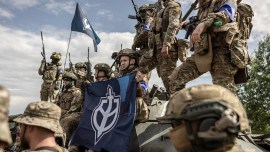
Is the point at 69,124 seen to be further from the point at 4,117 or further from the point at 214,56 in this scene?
the point at 4,117

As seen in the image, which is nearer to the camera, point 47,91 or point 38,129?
point 38,129

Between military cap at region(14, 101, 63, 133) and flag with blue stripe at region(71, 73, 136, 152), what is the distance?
147 cm

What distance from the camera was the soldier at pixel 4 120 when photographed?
67.8 inches

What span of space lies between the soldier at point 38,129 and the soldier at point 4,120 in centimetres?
189

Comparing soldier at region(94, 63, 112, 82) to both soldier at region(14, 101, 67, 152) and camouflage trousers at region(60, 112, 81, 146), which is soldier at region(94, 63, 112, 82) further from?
soldier at region(14, 101, 67, 152)

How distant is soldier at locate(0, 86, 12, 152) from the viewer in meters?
1.72

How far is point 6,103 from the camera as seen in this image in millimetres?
1812

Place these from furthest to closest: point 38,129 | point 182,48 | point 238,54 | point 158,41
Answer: point 158,41 < point 182,48 < point 238,54 < point 38,129

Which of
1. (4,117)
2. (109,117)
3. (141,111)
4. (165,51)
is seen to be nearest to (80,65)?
(165,51)

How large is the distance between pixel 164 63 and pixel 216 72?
5.39 ft

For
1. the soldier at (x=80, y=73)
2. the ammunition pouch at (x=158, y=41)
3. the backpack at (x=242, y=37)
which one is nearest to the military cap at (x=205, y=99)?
the backpack at (x=242, y=37)

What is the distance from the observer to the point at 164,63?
6.83 meters

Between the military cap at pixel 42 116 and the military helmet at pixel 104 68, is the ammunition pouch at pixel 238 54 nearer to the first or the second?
the military cap at pixel 42 116

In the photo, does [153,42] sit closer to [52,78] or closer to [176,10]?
[176,10]
